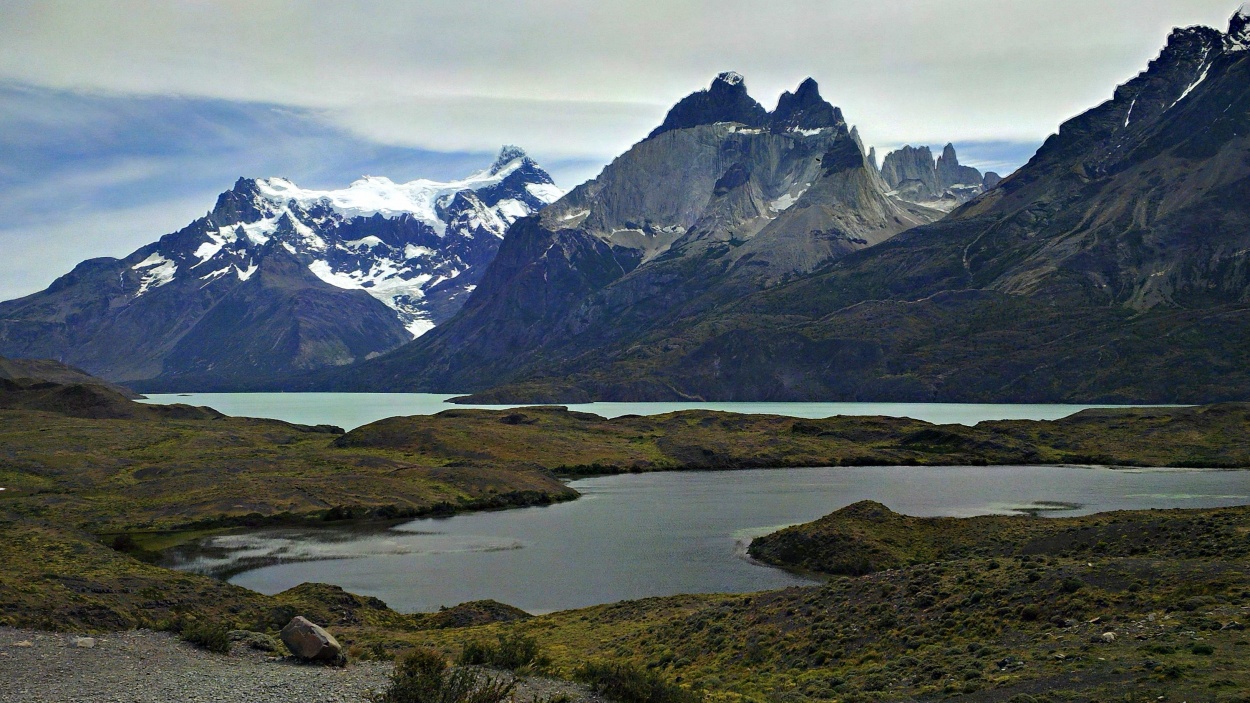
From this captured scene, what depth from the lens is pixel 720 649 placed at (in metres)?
42.5

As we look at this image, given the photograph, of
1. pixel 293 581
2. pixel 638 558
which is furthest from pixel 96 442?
pixel 638 558

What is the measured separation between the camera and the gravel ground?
1009 inches

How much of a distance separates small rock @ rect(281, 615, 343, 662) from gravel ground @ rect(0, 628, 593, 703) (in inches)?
19.6

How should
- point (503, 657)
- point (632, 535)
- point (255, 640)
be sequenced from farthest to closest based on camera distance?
1. point (632, 535)
2. point (255, 640)
3. point (503, 657)

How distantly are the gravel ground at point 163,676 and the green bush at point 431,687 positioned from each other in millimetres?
1085

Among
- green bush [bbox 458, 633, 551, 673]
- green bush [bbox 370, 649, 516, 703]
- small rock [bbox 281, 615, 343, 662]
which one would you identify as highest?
green bush [bbox 370, 649, 516, 703]

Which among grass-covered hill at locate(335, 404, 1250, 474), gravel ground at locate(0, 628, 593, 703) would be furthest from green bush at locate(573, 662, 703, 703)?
grass-covered hill at locate(335, 404, 1250, 474)

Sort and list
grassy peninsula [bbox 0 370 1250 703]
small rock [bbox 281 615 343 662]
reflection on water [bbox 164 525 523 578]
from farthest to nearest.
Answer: reflection on water [bbox 164 525 523 578] → small rock [bbox 281 615 343 662] → grassy peninsula [bbox 0 370 1250 703]

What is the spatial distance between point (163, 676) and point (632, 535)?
6140 cm

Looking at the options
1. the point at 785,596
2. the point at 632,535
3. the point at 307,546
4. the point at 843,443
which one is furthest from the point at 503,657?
the point at 843,443

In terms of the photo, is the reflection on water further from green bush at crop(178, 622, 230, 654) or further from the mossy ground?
green bush at crop(178, 622, 230, 654)

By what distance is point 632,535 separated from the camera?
287 feet

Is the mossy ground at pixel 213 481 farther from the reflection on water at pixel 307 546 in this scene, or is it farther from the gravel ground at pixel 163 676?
the gravel ground at pixel 163 676

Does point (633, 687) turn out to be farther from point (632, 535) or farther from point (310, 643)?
point (632, 535)
